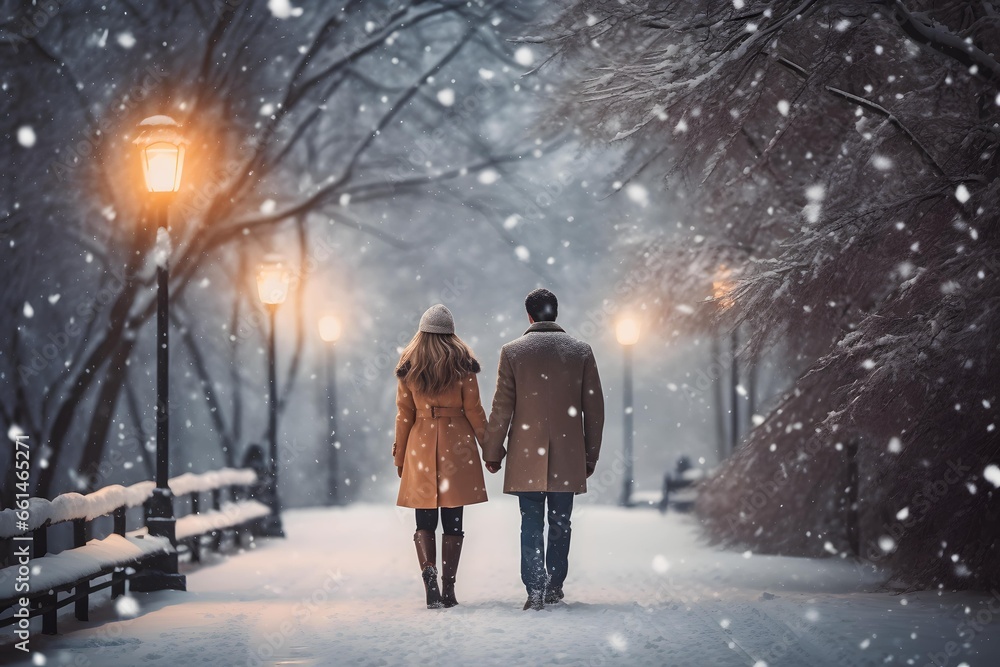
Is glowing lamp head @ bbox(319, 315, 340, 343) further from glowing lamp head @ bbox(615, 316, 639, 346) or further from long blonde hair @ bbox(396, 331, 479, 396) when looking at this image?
long blonde hair @ bbox(396, 331, 479, 396)

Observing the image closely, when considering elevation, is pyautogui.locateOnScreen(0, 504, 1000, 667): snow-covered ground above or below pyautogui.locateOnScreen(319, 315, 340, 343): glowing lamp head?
below

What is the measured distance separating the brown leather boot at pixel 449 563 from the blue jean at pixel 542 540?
0.49 metres

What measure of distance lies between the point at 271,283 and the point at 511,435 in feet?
29.9

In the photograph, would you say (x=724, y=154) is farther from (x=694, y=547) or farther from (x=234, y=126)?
(x=234, y=126)

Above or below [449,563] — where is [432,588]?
below

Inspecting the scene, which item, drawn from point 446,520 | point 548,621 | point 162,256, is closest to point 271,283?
point 162,256

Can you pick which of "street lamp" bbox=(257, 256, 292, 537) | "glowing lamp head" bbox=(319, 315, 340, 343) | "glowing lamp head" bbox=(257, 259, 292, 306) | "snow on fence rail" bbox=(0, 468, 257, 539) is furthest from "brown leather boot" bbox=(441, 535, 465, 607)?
"glowing lamp head" bbox=(319, 315, 340, 343)

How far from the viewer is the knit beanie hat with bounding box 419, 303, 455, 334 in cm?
744

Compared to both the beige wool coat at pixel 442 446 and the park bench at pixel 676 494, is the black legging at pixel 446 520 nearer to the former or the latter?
the beige wool coat at pixel 442 446

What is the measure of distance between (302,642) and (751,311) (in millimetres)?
4339

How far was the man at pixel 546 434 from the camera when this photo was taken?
23.6 feet

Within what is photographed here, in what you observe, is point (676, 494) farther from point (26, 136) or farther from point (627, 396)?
point (26, 136)

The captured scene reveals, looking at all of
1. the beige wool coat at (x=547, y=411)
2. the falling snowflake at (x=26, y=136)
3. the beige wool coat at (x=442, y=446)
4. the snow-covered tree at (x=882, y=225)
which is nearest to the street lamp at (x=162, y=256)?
the beige wool coat at (x=442, y=446)

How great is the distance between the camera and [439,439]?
7430 millimetres
